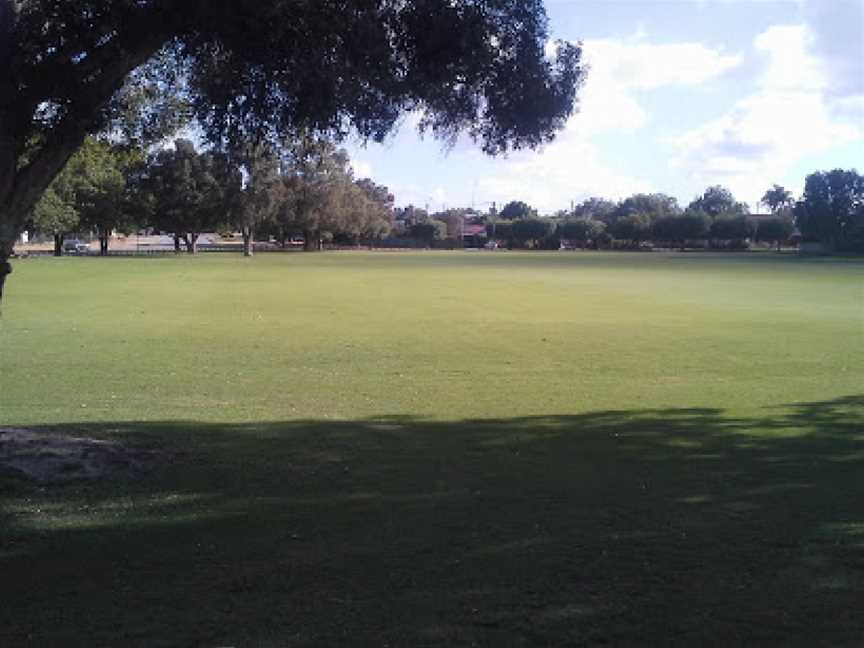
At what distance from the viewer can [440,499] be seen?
26.0 feet

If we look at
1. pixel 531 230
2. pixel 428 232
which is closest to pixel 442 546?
pixel 531 230

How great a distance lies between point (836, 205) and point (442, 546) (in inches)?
5555

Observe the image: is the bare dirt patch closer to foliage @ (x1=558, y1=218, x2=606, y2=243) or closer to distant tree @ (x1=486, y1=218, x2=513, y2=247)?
foliage @ (x1=558, y1=218, x2=606, y2=243)

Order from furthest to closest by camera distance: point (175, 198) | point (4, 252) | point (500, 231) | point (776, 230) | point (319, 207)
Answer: point (500, 231)
point (776, 230)
point (319, 207)
point (175, 198)
point (4, 252)

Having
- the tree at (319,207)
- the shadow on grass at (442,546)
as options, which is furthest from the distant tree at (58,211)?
the shadow on grass at (442,546)

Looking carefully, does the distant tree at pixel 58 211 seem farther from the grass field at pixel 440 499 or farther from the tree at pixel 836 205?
the tree at pixel 836 205

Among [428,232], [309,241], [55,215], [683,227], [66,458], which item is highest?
[683,227]

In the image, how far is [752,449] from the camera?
10352 millimetres

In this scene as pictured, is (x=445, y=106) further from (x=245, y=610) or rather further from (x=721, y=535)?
(x=245, y=610)

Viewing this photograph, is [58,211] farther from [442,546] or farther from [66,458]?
[442,546]

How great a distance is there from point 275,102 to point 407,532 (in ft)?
12.6

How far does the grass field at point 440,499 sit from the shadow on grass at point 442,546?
1.1 inches

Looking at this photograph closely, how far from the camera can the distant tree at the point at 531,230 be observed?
6732 inches

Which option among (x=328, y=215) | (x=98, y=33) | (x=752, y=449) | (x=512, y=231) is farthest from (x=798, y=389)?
(x=512, y=231)
